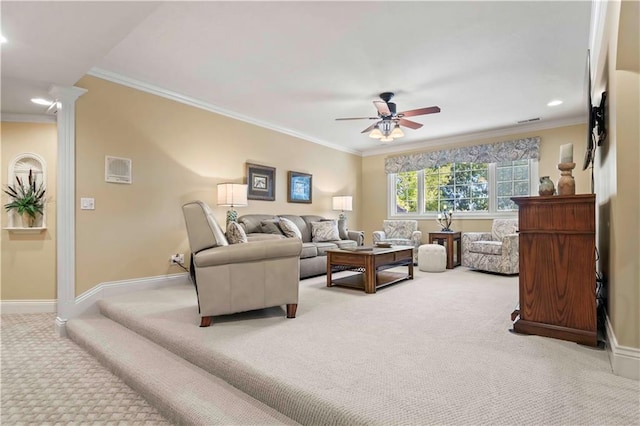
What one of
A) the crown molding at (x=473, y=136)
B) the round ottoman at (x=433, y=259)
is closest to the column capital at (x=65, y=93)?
the round ottoman at (x=433, y=259)

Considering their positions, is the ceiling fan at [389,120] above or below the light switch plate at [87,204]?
above

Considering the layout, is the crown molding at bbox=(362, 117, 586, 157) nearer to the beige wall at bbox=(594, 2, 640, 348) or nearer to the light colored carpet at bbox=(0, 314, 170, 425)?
the beige wall at bbox=(594, 2, 640, 348)

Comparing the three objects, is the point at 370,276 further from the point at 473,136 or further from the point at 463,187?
the point at 473,136

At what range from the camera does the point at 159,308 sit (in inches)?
116

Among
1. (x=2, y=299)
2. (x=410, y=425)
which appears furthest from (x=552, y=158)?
(x=2, y=299)

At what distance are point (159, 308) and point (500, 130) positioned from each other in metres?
5.94

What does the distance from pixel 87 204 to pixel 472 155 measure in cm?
597

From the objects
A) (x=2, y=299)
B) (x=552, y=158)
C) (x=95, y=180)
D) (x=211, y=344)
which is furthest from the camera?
(x=552, y=158)

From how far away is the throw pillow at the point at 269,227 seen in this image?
4698mm

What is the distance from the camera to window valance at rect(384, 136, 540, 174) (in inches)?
221

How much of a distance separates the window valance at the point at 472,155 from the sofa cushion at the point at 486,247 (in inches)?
67.5

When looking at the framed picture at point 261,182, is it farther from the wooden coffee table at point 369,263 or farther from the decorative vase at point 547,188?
the decorative vase at point 547,188

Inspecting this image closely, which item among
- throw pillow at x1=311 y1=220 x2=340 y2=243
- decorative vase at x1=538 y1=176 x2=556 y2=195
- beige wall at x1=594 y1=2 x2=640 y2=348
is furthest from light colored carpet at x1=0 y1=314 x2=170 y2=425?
throw pillow at x1=311 y1=220 x2=340 y2=243

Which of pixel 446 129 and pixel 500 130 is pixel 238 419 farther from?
pixel 500 130
